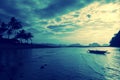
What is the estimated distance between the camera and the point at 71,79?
27.9m

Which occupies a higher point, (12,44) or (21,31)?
(21,31)

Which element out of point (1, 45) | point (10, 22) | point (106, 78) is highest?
point (10, 22)

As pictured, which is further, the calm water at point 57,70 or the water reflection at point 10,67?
the calm water at point 57,70

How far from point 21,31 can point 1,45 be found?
150 ft

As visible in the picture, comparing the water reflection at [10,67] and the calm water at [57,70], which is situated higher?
the water reflection at [10,67]

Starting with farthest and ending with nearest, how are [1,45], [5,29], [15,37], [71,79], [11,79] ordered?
[15,37], [5,29], [1,45], [71,79], [11,79]

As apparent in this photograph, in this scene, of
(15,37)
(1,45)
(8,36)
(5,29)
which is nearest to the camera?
(1,45)

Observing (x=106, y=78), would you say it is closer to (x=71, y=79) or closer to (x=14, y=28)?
(x=71, y=79)

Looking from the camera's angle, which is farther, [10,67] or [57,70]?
[10,67]

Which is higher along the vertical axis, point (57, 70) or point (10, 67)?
point (10, 67)

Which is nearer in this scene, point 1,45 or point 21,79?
point 21,79

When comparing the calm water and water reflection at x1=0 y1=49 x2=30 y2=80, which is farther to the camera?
the calm water

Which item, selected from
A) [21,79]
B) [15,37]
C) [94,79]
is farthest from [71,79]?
[15,37]

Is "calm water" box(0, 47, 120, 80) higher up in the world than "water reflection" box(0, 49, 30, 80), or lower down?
lower down
